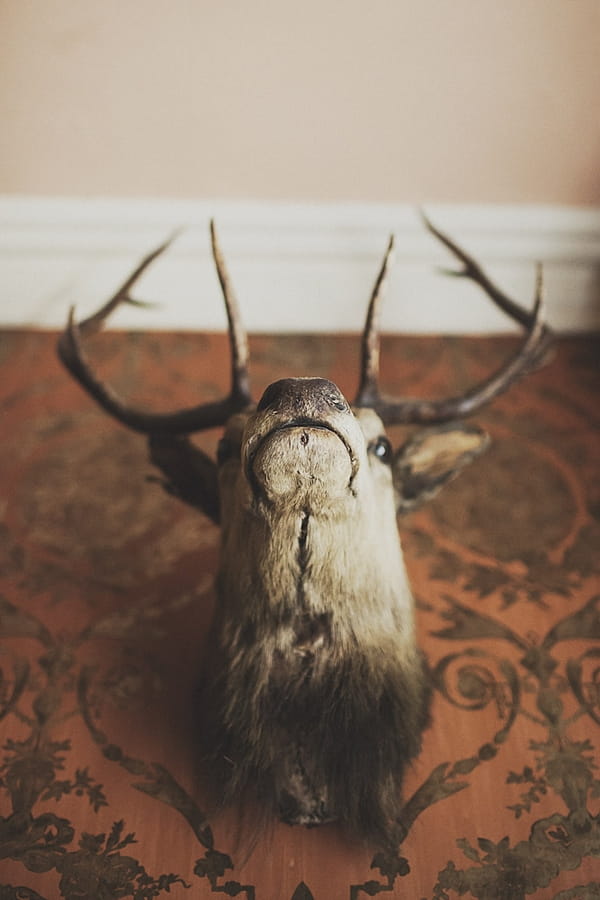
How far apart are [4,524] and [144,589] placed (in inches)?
13.6

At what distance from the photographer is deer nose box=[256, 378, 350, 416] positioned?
884 mm

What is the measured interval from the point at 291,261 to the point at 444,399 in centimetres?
82

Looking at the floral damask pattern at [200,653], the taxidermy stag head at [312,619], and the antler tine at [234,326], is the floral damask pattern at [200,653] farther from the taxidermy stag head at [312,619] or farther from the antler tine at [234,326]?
the antler tine at [234,326]

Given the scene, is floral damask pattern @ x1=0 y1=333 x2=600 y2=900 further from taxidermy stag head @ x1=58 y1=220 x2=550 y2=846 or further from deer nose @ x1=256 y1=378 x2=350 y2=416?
deer nose @ x1=256 y1=378 x2=350 y2=416

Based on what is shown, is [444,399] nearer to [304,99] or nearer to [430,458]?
[430,458]

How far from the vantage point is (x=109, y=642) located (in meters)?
1.43

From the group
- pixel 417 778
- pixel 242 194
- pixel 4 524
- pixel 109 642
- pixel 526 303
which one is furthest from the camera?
pixel 526 303

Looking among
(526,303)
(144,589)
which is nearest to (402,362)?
(526,303)

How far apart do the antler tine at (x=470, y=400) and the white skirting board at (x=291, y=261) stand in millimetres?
645

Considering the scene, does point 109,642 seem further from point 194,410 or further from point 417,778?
point 417,778

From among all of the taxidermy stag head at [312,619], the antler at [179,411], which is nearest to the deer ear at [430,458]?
the taxidermy stag head at [312,619]

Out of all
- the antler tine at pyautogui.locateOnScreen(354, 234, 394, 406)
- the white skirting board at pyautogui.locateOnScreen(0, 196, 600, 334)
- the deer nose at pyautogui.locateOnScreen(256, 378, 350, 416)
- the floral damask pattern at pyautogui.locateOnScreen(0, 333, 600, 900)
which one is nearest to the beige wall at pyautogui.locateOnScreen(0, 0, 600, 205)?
the white skirting board at pyautogui.locateOnScreen(0, 196, 600, 334)

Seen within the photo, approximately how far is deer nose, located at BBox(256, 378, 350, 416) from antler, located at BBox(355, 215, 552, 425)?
33 cm

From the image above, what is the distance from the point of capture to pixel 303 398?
2.91ft
